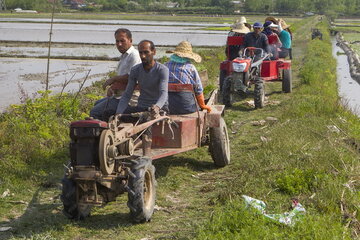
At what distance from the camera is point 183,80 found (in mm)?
7449

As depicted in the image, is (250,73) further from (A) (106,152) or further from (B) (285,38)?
(A) (106,152)

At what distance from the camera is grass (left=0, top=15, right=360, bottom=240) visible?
518cm

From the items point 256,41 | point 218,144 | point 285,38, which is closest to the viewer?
point 218,144

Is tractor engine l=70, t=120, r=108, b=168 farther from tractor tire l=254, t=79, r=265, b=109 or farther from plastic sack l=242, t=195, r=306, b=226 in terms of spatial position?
tractor tire l=254, t=79, r=265, b=109

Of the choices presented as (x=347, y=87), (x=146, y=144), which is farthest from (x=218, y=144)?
(x=347, y=87)

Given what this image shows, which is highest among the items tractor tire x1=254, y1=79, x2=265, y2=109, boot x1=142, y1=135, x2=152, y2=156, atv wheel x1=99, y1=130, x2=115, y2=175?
atv wheel x1=99, y1=130, x2=115, y2=175

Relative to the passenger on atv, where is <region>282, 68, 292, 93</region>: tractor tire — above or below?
below

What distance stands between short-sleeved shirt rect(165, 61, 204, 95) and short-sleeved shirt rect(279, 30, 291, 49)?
27.6 feet

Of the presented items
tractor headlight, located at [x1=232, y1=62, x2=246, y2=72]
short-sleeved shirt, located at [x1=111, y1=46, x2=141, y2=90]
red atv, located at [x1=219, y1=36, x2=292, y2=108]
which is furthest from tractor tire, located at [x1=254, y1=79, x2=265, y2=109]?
short-sleeved shirt, located at [x1=111, y1=46, x2=141, y2=90]

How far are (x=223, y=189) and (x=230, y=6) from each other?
349 ft

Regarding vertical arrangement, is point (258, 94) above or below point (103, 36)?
above

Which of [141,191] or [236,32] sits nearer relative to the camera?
[141,191]

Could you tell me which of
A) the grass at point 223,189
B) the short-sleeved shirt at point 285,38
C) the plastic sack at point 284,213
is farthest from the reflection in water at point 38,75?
the plastic sack at point 284,213

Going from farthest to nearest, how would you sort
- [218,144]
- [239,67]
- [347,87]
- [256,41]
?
[347,87] < [256,41] < [239,67] < [218,144]
